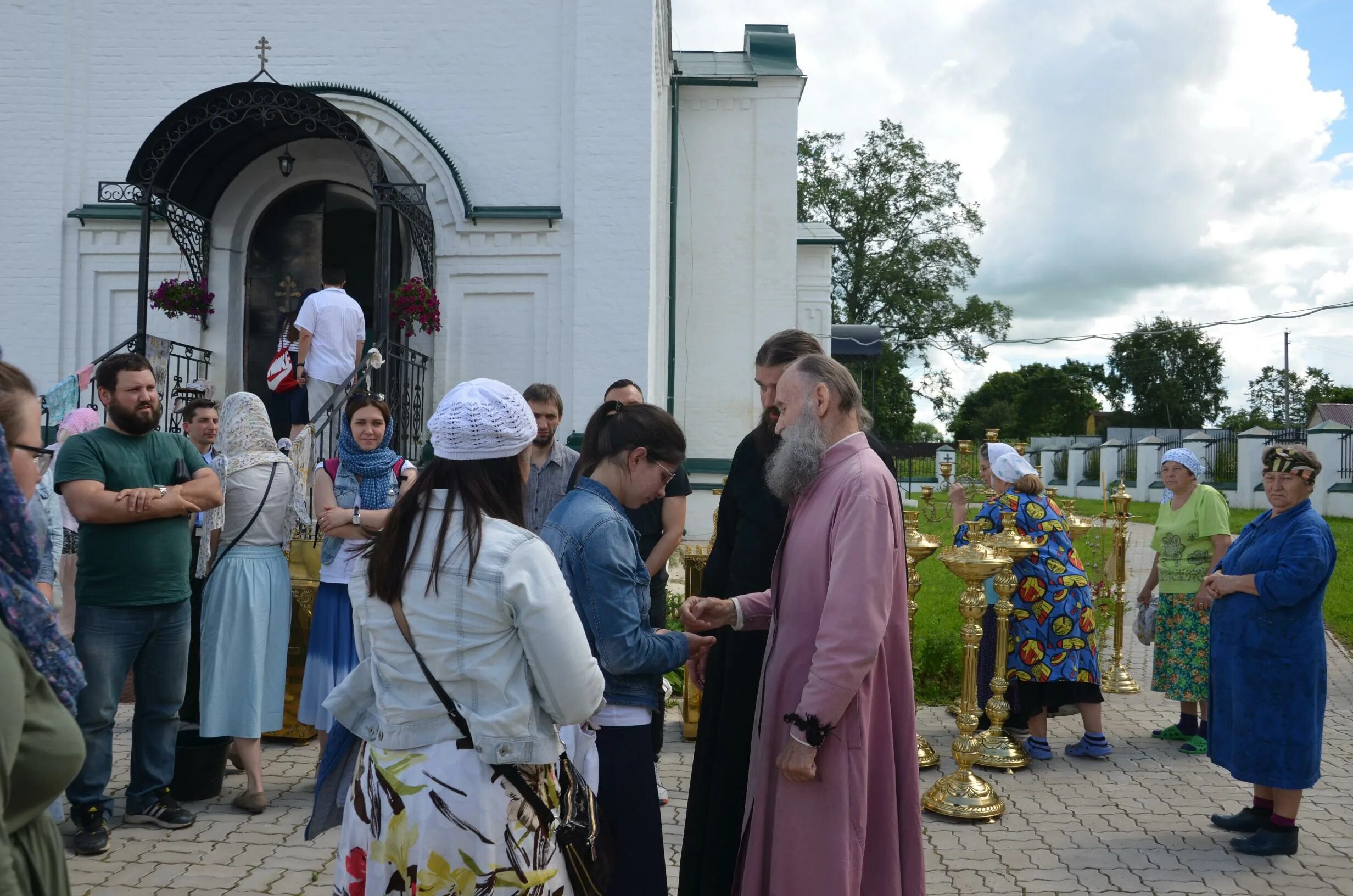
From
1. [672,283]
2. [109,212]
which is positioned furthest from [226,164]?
[672,283]

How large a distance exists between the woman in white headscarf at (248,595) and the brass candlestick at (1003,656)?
3.60m

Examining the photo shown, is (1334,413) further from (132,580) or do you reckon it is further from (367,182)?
(132,580)

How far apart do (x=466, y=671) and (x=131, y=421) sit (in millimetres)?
3014

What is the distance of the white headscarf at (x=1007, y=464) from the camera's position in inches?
244

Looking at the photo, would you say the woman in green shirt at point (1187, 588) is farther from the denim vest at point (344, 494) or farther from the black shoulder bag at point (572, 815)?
the black shoulder bag at point (572, 815)

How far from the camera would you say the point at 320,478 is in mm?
5234

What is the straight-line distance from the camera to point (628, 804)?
2.86 m

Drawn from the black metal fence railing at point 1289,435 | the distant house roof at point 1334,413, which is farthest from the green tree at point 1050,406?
the black metal fence railing at point 1289,435

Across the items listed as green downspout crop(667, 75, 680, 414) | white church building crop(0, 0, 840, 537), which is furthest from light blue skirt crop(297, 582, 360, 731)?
green downspout crop(667, 75, 680, 414)

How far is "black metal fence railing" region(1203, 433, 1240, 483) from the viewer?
96.5ft

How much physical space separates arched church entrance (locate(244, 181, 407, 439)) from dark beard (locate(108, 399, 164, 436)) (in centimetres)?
644

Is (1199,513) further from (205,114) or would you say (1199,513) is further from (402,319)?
(205,114)

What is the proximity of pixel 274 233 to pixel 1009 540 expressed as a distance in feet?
28.5

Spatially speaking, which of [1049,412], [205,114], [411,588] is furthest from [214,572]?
[1049,412]
